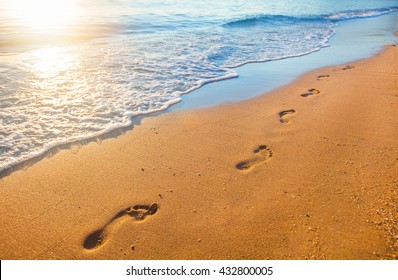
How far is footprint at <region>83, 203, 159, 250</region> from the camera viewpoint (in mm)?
2287

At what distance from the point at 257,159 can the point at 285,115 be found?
56.0 inches

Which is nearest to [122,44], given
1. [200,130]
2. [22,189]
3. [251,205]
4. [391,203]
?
[200,130]

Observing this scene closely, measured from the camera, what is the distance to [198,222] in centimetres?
244

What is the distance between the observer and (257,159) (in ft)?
10.7

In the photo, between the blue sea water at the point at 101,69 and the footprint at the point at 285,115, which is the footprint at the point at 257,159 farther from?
the blue sea water at the point at 101,69

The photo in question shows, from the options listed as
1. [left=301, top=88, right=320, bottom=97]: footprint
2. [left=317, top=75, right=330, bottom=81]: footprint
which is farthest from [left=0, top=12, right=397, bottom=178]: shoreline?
[left=301, top=88, right=320, bottom=97]: footprint

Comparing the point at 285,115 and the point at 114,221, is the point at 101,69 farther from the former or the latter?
the point at 114,221

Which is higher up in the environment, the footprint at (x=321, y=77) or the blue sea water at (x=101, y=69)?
the blue sea water at (x=101, y=69)

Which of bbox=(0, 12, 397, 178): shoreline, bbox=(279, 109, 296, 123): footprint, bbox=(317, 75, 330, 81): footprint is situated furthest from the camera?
bbox=(317, 75, 330, 81): footprint

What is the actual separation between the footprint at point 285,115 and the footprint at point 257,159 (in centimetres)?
90

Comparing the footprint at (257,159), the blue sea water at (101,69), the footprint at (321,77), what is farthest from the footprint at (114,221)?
the footprint at (321,77)

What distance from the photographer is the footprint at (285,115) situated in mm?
4190

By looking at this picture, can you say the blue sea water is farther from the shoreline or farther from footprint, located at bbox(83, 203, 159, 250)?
footprint, located at bbox(83, 203, 159, 250)

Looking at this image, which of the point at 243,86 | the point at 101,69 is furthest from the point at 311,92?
the point at 101,69
